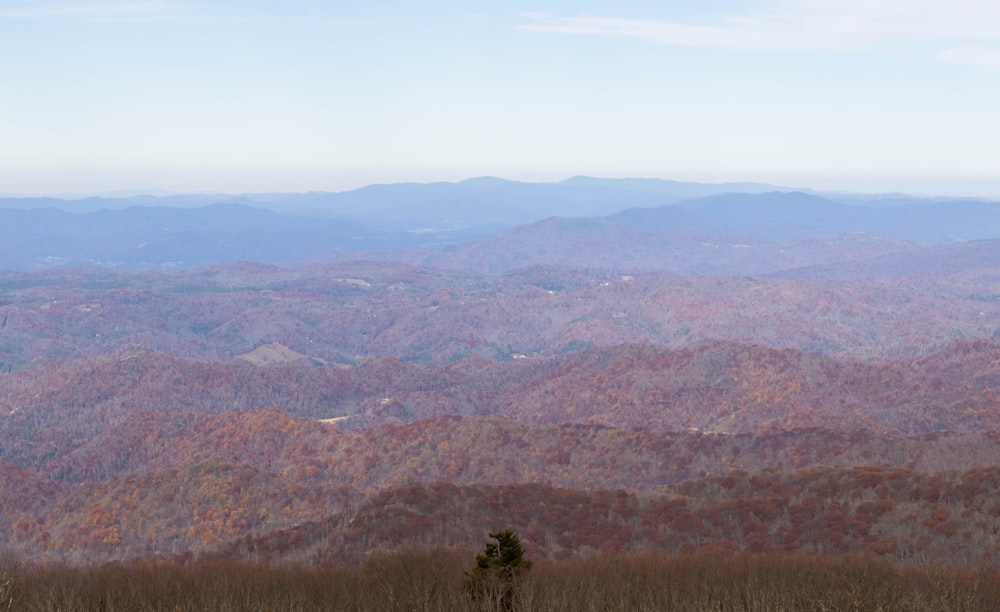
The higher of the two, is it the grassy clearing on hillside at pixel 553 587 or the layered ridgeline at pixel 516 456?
the grassy clearing on hillside at pixel 553 587

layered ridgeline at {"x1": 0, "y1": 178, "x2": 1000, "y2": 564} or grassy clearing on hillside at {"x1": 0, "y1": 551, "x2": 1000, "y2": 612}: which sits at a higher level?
grassy clearing on hillside at {"x1": 0, "y1": 551, "x2": 1000, "y2": 612}

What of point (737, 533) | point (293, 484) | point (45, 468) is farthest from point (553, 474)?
point (45, 468)

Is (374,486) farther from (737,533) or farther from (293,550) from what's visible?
(737,533)

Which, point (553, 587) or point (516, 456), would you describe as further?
point (516, 456)

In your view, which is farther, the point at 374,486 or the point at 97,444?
the point at 97,444

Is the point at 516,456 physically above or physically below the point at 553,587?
below

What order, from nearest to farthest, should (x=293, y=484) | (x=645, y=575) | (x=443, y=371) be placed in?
(x=645, y=575)
(x=293, y=484)
(x=443, y=371)

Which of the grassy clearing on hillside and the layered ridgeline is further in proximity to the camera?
the layered ridgeline

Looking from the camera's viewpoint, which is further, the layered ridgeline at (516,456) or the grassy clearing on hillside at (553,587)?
the layered ridgeline at (516,456)
